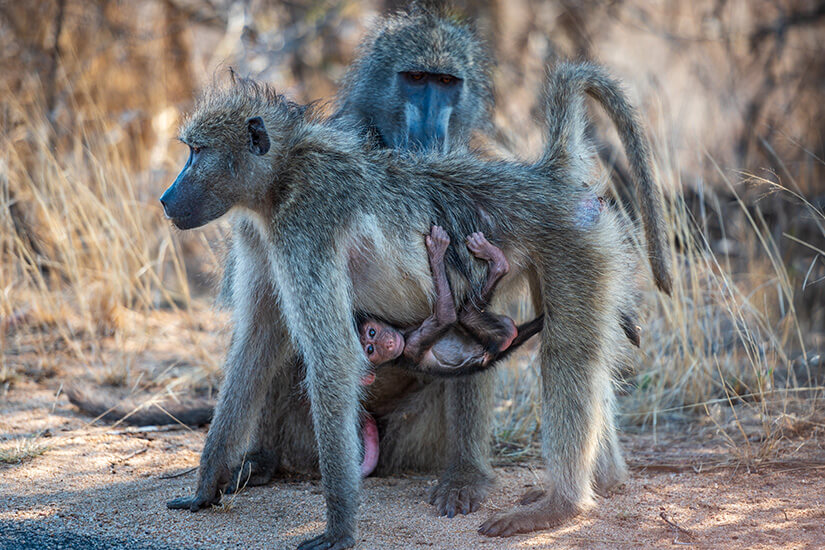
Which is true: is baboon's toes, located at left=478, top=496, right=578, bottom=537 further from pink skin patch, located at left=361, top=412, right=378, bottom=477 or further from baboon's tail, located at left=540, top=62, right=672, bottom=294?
baboon's tail, located at left=540, top=62, right=672, bottom=294

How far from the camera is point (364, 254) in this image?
9.64 feet

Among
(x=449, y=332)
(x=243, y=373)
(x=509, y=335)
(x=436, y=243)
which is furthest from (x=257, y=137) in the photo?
(x=509, y=335)

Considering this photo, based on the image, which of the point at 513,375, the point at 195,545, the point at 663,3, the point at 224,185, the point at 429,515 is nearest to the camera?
the point at 195,545

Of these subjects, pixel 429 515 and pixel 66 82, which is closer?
pixel 429 515

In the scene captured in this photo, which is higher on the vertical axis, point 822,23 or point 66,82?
point 822,23

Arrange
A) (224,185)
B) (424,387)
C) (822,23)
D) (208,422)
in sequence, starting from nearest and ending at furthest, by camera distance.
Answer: (224,185) < (424,387) < (208,422) < (822,23)

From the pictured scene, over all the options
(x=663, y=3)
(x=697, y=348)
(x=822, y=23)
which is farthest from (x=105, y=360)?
(x=663, y=3)

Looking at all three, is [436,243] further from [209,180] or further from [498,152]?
[498,152]

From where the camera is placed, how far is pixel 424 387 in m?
3.43

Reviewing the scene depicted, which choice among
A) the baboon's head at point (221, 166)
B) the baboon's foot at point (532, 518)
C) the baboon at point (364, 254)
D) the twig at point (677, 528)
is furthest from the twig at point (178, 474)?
the twig at point (677, 528)

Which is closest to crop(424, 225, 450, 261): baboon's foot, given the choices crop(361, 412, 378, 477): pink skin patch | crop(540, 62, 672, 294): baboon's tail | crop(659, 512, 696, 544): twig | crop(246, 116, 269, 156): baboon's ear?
crop(540, 62, 672, 294): baboon's tail

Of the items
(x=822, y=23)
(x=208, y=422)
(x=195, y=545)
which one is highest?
(x=822, y=23)

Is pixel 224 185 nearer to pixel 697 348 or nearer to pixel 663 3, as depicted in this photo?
pixel 697 348

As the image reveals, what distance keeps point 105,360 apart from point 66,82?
2.49 meters
